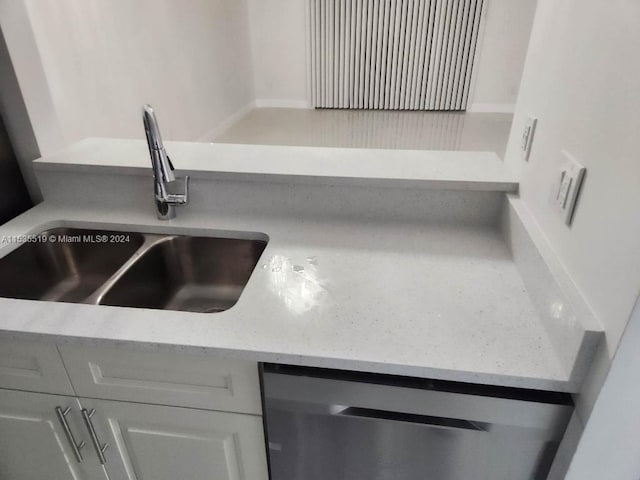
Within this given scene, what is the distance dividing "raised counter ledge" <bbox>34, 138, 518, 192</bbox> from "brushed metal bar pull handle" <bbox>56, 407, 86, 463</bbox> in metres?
0.72

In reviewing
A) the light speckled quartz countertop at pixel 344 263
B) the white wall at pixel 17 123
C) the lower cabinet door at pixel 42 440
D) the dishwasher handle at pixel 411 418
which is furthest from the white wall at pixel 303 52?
the dishwasher handle at pixel 411 418

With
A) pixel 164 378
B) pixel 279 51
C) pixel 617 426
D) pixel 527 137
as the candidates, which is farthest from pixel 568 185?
pixel 279 51

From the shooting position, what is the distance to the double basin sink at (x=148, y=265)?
1.26m

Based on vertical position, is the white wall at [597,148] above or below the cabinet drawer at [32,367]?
above

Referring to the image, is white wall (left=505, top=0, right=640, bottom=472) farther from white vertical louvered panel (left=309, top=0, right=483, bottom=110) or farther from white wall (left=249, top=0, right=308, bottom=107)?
white wall (left=249, top=0, right=308, bottom=107)

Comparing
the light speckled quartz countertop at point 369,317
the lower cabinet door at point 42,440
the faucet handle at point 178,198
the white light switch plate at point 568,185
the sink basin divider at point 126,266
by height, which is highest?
the white light switch plate at point 568,185

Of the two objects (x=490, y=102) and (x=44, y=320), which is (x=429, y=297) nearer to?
(x=44, y=320)

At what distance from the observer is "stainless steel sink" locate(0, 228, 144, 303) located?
4.17 ft

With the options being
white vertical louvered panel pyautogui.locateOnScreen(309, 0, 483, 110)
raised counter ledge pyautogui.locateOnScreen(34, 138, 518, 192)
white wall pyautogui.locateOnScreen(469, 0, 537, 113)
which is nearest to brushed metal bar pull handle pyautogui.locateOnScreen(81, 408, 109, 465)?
raised counter ledge pyautogui.locateOnScreen(34, 138, 518, 192)

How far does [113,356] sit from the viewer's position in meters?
0.90

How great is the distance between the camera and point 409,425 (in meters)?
0.85

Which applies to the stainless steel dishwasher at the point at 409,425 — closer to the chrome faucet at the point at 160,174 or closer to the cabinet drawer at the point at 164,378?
the cabinet drawer at the point at 164,378

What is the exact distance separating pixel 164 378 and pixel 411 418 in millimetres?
546

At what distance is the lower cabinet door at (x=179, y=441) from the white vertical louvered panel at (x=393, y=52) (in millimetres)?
5927
